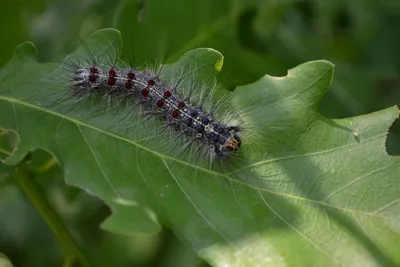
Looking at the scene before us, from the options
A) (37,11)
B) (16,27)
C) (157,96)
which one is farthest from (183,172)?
(37,11)

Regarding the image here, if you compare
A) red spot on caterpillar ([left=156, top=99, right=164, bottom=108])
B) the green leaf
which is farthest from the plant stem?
red spot on caterpillar ([left=156, top=99, right=164, bottom=108])

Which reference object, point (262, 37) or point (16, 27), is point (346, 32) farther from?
point (16, 27)

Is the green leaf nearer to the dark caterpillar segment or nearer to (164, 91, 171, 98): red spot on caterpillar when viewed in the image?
the dark caterpillar segment

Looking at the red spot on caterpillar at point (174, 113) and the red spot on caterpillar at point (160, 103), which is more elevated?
the red spot on caterpillar at point (160, 103)

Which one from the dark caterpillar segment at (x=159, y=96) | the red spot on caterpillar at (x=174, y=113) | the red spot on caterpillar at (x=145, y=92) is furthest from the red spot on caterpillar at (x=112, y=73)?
the red spot on caterpillar at (x=174, y=113)

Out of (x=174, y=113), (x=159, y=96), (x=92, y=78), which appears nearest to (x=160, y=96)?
(x=159, y=96)

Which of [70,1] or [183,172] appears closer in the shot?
[183,172]

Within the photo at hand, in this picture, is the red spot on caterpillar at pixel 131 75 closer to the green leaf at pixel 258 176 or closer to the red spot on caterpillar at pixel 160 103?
the red spot on caterpillar at pixel 160 103
